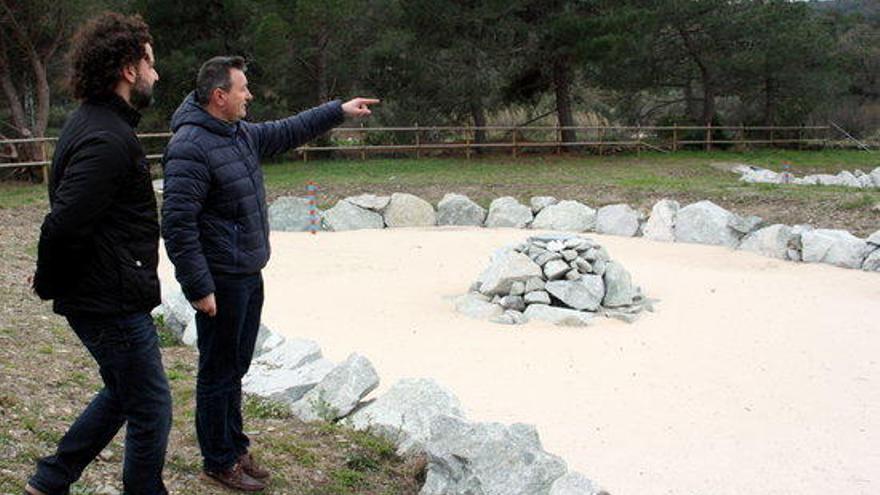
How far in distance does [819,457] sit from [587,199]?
1035cm

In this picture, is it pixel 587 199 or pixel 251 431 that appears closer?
pixel 251 431

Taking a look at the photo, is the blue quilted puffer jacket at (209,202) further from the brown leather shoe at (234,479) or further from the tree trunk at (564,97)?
the tree trunk at (564,97)

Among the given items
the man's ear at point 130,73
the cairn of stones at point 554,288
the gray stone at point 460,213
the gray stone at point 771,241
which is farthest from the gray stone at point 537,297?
the man's ear at point 130,73

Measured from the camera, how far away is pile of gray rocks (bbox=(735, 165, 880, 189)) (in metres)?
18.8

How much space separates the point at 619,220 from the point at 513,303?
5436mm

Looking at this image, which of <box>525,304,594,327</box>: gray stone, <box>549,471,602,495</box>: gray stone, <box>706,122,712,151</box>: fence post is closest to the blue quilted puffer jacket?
<box>549,471,602,495</box>: gray stone

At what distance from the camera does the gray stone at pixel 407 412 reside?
4.59 metres

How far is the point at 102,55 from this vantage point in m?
2.80

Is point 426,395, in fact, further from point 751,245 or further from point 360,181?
point 360,181

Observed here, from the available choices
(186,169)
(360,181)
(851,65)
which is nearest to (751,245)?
(360,181)

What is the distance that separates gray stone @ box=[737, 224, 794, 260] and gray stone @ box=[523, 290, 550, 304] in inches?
170

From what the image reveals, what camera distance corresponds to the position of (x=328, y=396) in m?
5.14

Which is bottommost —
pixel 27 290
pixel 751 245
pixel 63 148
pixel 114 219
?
pixel 751 245

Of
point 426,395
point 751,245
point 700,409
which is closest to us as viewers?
point 426,395
